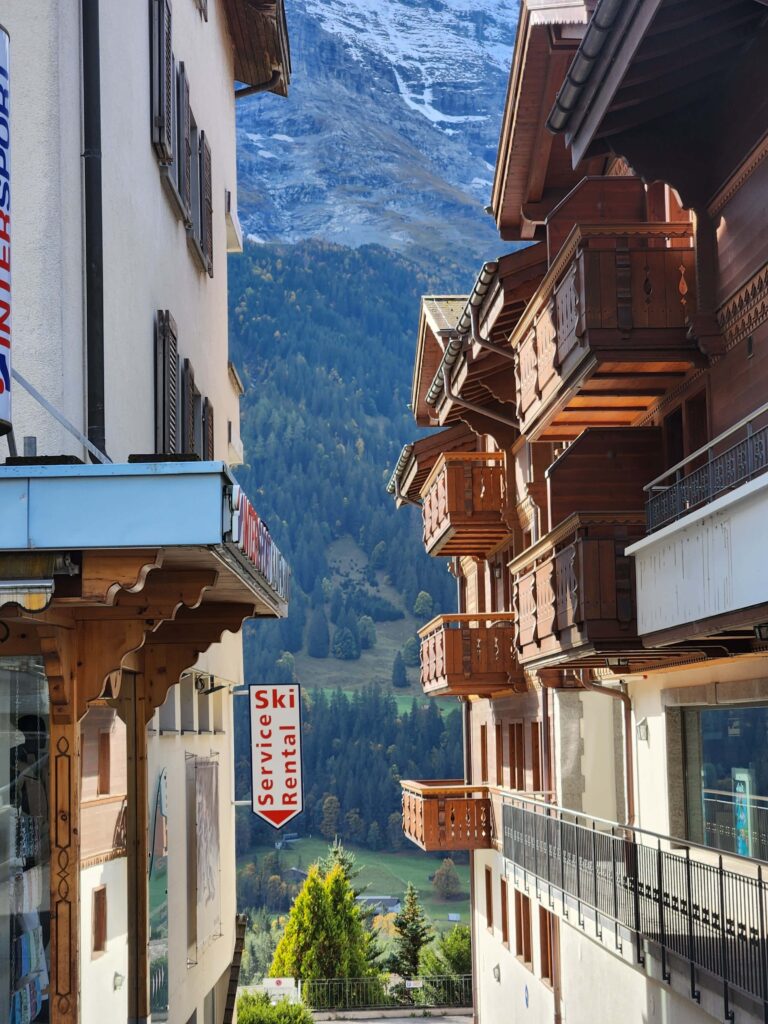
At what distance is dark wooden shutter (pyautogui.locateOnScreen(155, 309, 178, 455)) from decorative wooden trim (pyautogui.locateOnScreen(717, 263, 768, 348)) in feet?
16.3

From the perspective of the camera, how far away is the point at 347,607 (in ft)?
600

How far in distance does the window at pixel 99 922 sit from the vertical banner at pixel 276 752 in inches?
490

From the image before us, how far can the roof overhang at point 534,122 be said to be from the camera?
1708 cm

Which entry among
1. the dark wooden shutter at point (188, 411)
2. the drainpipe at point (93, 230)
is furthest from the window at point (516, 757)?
the drainpipe at point (93, 230)

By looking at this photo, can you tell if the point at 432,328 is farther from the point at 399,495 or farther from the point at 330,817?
the point at 330,817

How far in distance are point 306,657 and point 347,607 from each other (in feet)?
33.1

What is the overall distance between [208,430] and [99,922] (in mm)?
A: 7977

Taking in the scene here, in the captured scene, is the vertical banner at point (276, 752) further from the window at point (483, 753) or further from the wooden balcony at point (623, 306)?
the wooden balcony at point (623, 306)

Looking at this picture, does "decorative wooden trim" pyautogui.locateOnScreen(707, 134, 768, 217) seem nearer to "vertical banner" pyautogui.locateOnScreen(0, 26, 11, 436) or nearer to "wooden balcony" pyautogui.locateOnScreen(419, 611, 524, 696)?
"vertical banner" pyautogui.locateOnScreen(0, 26, 11, 436)

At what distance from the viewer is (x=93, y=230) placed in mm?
9203

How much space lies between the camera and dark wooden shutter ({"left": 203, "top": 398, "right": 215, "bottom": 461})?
57.2ft

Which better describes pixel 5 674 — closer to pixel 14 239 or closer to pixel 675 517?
pixel 14 239

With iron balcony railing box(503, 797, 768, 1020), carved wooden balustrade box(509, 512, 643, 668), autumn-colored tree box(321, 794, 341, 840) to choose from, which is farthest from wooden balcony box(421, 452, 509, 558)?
autumn-colored tree box(321, 794, 341, 840)

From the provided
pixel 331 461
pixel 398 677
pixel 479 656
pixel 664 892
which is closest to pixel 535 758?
pixel 479 656
